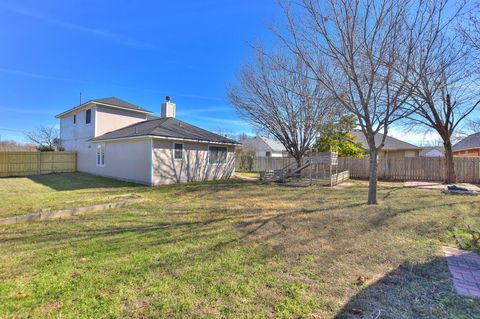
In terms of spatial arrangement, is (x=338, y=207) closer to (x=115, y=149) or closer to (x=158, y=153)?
(x=158, y=153)

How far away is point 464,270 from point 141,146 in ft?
44.0

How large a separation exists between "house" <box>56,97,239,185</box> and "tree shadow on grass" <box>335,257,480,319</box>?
1180 centimetres

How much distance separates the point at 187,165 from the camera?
48.7 ft

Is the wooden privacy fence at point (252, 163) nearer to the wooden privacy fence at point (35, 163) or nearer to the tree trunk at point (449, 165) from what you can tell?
the tree trunk at point (449, 165)

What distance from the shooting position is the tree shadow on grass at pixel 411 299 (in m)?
2.42

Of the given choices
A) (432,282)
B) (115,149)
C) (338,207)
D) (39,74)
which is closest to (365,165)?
(338,207)

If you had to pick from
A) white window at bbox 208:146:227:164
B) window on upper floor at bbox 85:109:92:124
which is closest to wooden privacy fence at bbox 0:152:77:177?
window on upper floor at bbox 85:109:92:124

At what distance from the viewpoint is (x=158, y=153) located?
13.2 m

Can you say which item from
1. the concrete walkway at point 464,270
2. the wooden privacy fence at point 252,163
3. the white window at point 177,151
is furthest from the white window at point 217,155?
the concrete walkway at point 464,270

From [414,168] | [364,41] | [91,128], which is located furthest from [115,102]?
[414,168]

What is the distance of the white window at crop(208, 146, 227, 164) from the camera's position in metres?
16.2

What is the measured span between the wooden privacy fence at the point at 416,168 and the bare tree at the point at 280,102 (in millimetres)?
3943

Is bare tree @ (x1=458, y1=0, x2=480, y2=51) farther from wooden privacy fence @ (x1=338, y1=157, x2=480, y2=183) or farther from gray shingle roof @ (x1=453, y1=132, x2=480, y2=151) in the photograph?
gray shingle roof @ (x1=453, y1=132, x2=480, y2=151)

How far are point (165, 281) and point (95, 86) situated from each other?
22.4 meters
